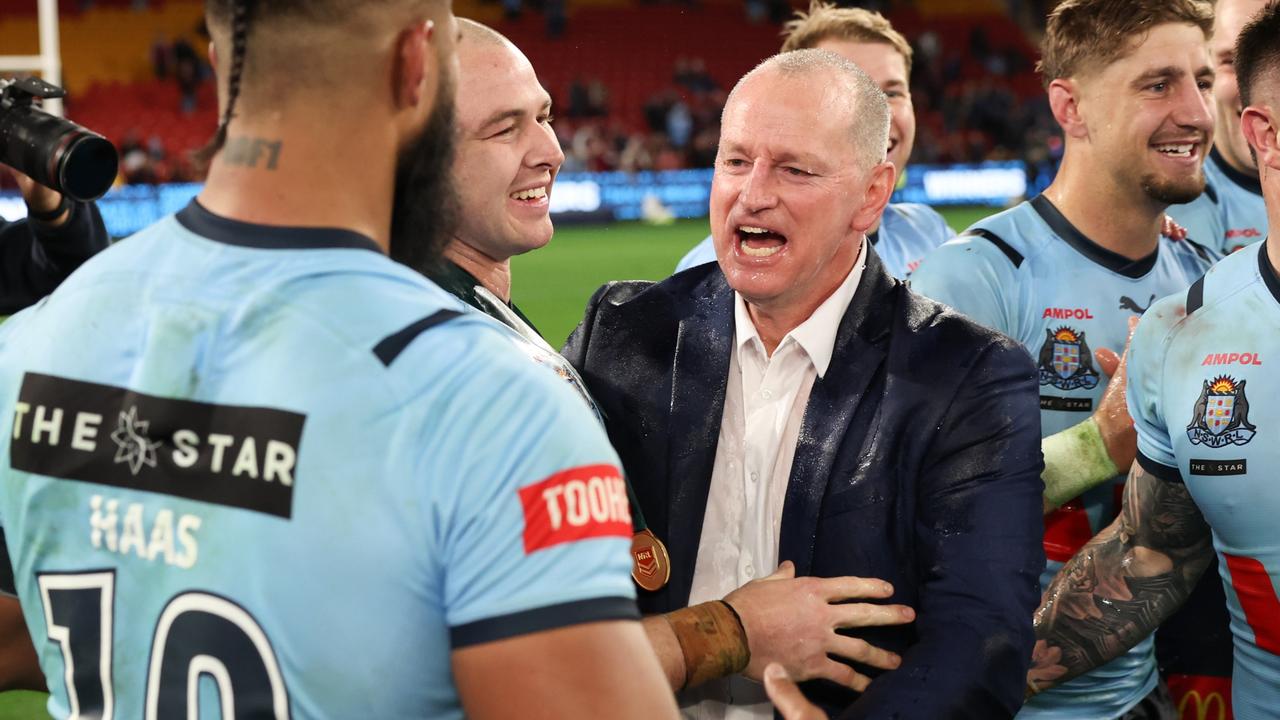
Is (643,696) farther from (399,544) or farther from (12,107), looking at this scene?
(12,107)

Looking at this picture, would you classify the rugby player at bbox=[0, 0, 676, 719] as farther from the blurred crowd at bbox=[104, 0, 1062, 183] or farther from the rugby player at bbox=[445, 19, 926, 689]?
the blurred crowd at bbox=[104, 0, 1062, 183]

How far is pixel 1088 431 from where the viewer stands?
3281 mm

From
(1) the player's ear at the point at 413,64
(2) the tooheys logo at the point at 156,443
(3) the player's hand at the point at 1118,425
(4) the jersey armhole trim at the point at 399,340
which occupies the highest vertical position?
(1) the player's ear at the point at 413,64

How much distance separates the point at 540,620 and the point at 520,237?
5.32ft

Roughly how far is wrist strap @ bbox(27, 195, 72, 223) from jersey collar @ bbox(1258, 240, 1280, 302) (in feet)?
10.7

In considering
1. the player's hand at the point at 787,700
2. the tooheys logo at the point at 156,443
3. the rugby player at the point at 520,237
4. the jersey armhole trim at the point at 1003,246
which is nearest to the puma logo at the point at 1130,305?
the jersey armhole trim at the point at 1003,246

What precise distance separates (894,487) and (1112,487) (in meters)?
1.49

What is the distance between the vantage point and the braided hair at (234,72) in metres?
1.51

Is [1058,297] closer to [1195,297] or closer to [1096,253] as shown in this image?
[1096,253]

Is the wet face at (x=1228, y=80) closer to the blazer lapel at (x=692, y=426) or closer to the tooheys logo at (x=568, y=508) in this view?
the blazer lapel at (x=692, y=426)

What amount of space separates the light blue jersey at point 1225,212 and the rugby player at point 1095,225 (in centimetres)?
88

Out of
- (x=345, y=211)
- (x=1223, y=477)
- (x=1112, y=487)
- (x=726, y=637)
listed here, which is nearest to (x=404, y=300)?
(x=345, y=211)

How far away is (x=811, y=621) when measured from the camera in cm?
→ 221

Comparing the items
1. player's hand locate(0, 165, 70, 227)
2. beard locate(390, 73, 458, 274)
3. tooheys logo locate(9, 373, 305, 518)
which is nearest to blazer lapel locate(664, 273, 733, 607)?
beard locate(390, 73, 458, 274)
